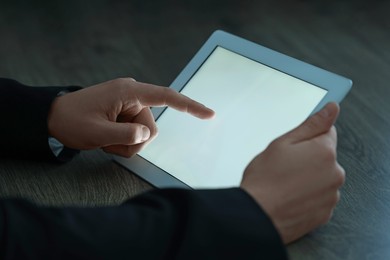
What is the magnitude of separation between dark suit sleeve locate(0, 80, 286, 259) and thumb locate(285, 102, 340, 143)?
4.2 inches

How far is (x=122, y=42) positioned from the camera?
100 cm

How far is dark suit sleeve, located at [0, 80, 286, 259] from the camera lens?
50cm

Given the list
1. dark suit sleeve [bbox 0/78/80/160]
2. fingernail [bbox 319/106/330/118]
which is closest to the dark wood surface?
dark suit sleeve [bbox 0/78/80/160]

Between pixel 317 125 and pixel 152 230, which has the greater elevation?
pixel 317 125

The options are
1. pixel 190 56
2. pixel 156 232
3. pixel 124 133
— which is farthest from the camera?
pixel 190 56

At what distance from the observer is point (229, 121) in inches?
28.1

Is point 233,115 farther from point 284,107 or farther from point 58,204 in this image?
point 58,204

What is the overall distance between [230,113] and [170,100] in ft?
0.26

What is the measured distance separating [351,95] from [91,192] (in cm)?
42

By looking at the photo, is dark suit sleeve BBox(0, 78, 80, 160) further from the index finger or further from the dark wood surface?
the index finger

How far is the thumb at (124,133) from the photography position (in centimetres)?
70

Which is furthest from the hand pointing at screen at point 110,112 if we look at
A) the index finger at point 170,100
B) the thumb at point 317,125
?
the thumb at point 317,125

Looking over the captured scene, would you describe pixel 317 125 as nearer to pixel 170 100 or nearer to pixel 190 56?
pixel 170 100

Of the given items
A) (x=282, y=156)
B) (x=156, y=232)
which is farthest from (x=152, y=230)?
(x=282, y=156)
